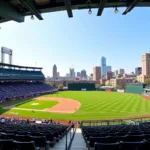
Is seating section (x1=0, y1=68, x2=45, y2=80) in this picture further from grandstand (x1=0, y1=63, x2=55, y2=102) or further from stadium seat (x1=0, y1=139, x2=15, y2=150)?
stadium seat (x1=0, y1=139, x2=15, y2=150)

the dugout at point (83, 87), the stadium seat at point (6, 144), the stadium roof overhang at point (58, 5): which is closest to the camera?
the stadium seat at point (6, 144)

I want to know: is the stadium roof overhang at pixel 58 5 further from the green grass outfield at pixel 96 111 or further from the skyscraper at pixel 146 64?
the skyscraper at pixel 146 64

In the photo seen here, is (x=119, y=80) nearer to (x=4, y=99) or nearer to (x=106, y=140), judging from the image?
(x=4, y=99)

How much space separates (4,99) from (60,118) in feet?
84.9

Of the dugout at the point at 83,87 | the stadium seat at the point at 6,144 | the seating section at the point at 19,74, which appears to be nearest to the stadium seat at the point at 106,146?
the stadium seat at the point at 6,144

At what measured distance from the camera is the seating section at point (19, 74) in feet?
200

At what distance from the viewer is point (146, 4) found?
6.54 meters

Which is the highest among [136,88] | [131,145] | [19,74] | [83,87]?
[19,74]

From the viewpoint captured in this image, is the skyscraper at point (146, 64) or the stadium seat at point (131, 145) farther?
the skyscraper at point (146, 64)

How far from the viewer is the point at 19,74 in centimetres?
7081

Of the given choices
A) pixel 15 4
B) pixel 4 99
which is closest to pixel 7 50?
pixel 4 99

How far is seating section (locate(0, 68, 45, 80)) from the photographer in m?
61.0

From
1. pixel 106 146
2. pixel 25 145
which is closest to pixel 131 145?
pixel 106 146

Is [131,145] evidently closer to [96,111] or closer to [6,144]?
[6,144]
